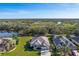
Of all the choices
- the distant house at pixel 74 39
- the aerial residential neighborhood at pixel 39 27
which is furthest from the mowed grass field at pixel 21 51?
the distant house at pixel 74 39

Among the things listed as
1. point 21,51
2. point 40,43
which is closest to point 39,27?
point 40,43

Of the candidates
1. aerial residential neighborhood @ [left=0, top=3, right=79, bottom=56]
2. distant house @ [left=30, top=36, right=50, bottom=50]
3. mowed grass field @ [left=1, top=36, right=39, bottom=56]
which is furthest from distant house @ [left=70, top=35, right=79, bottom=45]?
mowed grass field @ [left=1, top=36, right=39, bottom=56]

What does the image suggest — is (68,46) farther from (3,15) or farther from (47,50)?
(3,15)

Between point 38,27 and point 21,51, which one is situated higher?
point 38,27

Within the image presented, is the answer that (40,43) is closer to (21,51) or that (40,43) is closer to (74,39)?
(21,51)

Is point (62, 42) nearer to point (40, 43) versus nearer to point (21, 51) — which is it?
point (40, 43)

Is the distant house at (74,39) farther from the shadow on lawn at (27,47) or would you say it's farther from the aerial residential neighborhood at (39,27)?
the shadow on lawn at (27,47)

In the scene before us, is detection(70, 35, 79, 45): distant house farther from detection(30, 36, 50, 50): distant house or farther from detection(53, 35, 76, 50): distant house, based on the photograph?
detection(30, 36, 50, 50): distant house

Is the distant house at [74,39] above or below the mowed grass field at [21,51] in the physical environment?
above
